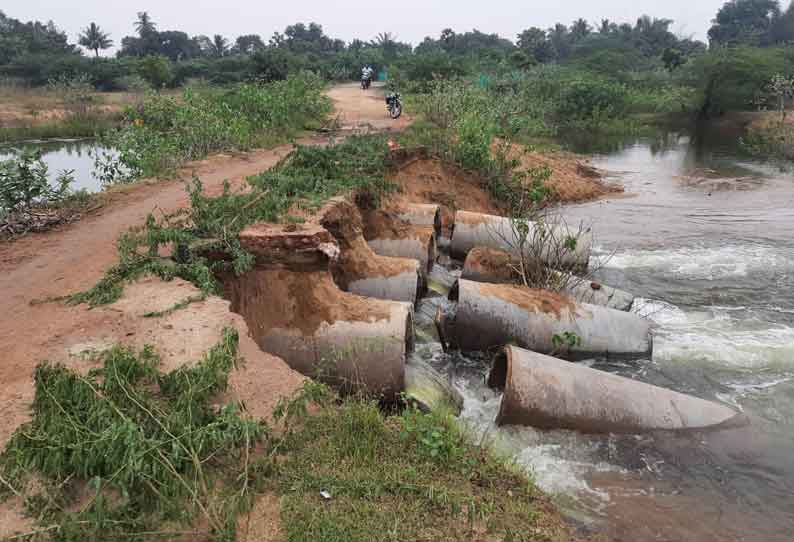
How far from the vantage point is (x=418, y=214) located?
10031 mm

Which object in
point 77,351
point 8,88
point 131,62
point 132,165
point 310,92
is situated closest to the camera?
point 77,351

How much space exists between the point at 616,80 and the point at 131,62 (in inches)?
1367

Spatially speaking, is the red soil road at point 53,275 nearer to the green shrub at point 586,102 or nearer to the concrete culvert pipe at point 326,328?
the concrete culvert pipe at point 326,328

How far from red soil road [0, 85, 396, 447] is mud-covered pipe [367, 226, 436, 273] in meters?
2.92

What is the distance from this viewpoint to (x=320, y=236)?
19.4 ft

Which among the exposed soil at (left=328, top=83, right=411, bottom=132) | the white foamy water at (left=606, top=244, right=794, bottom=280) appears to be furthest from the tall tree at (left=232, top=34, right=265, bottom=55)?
the white foamy water at (left=606, top=244, right=794, bottom=280)

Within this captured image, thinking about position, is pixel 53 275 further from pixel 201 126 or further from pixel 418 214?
pixel 201 126

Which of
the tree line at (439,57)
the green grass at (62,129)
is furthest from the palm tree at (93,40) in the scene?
the green grass at (62,129)

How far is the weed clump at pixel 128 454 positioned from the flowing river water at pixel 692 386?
81.9 inches

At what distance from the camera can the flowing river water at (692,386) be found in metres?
4.25

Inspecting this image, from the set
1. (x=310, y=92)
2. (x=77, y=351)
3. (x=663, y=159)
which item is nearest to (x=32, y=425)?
(x=77, y=351)

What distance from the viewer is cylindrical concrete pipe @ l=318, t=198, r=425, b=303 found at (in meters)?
7.30

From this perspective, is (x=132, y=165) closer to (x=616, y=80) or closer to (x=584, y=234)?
(x=584, y=234)

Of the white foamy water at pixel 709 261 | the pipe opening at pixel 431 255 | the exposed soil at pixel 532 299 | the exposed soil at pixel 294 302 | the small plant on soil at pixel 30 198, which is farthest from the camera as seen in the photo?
the white foamy water at pixel 709 261
